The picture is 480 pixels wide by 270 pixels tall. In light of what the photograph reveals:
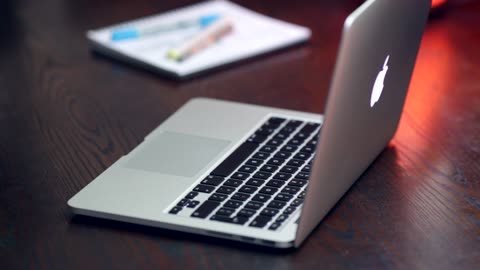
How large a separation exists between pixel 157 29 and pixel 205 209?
0.62 metres

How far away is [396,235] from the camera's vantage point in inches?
33.5

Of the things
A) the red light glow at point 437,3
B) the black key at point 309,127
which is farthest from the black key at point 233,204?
the red light glow at point 437,3

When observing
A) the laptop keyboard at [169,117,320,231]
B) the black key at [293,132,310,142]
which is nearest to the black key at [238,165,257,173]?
the laptop keyboard at [169,117,320,231]

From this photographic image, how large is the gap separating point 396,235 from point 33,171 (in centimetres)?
45

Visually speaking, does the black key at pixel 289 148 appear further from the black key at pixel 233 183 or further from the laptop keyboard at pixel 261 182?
the black key at pixel 233 183

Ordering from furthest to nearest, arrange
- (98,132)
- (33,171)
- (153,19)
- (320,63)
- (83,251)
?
1. (153,19)
2. (320,63)
3. (98,132)
4. (33,171)
5. (83,251)

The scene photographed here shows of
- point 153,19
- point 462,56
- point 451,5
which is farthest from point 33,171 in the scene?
point 451,5

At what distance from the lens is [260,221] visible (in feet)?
2.69

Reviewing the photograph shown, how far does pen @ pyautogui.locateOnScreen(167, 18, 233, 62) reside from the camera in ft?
4.29

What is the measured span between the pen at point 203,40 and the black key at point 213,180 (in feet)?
1.41

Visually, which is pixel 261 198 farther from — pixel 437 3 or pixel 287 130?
pixel 437 3

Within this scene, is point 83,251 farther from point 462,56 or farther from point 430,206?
point 462,56

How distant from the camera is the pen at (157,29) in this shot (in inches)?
54.4

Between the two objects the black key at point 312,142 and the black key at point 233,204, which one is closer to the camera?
the black key at point 233,204
